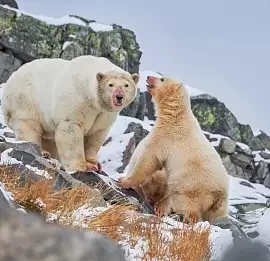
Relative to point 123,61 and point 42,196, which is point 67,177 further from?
point 123,61

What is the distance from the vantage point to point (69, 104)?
29.4 ft

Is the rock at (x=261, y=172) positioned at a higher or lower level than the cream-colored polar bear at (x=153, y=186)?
lower

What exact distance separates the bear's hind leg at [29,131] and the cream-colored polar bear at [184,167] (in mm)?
1841

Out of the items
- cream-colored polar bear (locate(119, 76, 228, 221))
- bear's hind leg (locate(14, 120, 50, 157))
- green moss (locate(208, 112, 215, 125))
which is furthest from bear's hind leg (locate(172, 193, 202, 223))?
green moss (locate(208, 112, 215, 125))

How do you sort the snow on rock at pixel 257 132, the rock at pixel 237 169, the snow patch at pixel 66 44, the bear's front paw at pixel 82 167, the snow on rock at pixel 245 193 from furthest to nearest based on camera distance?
Answer: the snow on rock at pixel 257 132 < the rock at pixel 237 169 < the snow patch at pixel 66 44 < the snow on rock at pixel 245 193 < the bear's front paw at pixel 82 167

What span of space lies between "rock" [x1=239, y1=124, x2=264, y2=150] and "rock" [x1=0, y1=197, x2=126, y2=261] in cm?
4921

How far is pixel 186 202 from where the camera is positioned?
7824 millimetres

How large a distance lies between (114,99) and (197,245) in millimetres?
4590

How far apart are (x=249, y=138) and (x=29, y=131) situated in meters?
43.1

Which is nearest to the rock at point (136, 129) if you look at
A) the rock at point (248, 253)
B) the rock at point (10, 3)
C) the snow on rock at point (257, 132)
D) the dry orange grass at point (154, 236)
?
the rock at point (10, 3)

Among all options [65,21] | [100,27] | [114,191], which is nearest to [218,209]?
[114,191]

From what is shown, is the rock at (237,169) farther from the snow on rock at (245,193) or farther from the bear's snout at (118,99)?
the bear's snout at (118,99)

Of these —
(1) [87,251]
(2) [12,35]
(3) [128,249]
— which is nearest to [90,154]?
(3) [128,249]

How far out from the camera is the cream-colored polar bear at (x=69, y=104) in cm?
891
